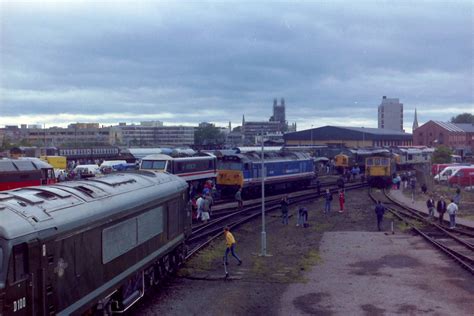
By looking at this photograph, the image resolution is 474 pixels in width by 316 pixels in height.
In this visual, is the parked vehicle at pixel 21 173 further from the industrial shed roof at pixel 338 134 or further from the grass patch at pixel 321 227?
the industrial shed roof at pixel 338 134

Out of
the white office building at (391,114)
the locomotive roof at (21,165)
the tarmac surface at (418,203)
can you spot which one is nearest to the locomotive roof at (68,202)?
the locomotive roof at (21,165)

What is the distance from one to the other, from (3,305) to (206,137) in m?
134

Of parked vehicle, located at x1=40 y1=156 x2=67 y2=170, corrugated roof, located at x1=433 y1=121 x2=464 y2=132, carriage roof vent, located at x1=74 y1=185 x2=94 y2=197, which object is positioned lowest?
parked vehicle, located at x1=40 y1=156 x2=67 y2=170

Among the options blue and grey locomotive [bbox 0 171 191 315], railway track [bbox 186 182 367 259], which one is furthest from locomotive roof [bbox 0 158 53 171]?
blue and grey locomotive [bbox 0 171 191 315]

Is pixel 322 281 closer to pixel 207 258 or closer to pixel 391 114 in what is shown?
pixel 207 258

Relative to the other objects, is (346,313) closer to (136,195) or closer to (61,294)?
(136,195)

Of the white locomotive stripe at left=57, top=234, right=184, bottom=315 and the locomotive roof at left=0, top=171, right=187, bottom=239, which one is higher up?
the locomotive roof at left=0, top=171, right=187, bottom=239

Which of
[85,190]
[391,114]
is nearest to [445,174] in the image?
[85,190]

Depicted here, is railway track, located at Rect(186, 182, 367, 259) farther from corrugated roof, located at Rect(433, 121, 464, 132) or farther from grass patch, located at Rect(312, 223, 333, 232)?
corrugated roof, located at Rect(433, 121, 464, 132)

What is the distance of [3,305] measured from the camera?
816 centimetres

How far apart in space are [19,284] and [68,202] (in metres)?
2.60

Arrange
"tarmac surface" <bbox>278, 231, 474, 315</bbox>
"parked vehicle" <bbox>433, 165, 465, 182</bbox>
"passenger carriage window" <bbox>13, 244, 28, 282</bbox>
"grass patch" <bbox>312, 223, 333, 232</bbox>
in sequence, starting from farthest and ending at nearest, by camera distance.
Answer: "parked vehicle" <bbox>433, 165, 465, 182</bbox>, "grass patch" <bbox>312, 223, 333, 232</bbox>, "tarmac surface" <bbox>278, 231, 474, 315</bbox>, "passenger carriage window" <bbox>13, 244, 28, 282</bbox>

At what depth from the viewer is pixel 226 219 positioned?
3091 cm

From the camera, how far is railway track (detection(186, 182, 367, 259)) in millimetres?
24156
